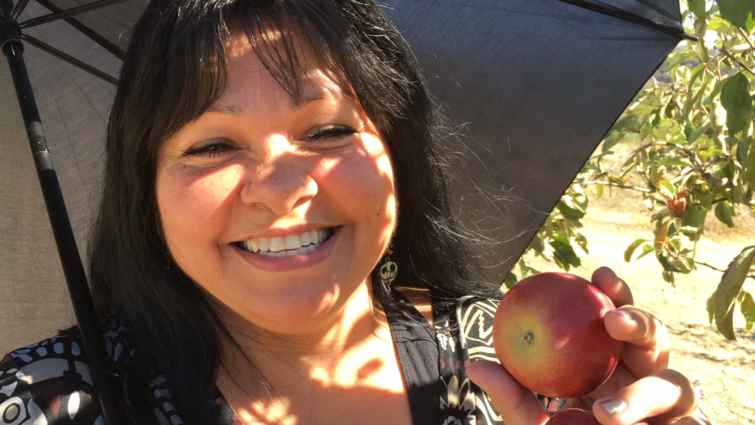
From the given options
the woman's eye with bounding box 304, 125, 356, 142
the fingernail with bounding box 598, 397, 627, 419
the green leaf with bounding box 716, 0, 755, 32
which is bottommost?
the fingernail with bounding box 598, 397, 627, 419

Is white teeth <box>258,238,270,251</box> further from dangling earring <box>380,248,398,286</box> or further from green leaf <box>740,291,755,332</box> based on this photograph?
green leaf <box>740,291,755,332</box>

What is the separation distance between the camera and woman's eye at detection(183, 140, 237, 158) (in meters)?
1.34

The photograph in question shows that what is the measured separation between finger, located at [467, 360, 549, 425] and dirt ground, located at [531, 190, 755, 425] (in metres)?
3.09

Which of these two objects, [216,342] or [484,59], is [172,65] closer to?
[216,342]

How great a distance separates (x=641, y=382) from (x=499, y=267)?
3.12 ft

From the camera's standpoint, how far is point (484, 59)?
72.5 inches

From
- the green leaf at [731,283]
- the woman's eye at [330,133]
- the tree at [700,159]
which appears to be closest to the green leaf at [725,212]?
the tree at [700,159]

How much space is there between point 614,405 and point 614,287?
0.99 ft

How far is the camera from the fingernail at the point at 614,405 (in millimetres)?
1069

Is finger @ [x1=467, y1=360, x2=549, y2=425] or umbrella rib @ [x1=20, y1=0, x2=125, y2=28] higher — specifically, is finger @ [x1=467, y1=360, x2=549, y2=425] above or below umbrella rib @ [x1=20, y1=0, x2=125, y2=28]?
below

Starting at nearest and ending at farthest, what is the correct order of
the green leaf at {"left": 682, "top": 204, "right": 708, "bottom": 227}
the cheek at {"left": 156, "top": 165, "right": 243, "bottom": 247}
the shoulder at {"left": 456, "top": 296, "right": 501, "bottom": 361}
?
the cheek at {"left": 156, "top": 165, "right": 243, "bottom": 247} < the shoulder at {"left": 456, "top": 296, "right": 501, "bottom": 361} < the green leaf at {"left": 682, "top": 204, "right": 708, "bottom": 227}

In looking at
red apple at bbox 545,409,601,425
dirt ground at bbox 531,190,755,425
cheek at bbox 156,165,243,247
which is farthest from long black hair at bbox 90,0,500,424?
dirt ground at bbox 531,190,755,425

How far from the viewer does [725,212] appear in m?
2.88

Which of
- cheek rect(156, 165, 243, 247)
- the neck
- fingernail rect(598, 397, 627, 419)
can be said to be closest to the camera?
fingernail rect(598, 397, 627, 419)
